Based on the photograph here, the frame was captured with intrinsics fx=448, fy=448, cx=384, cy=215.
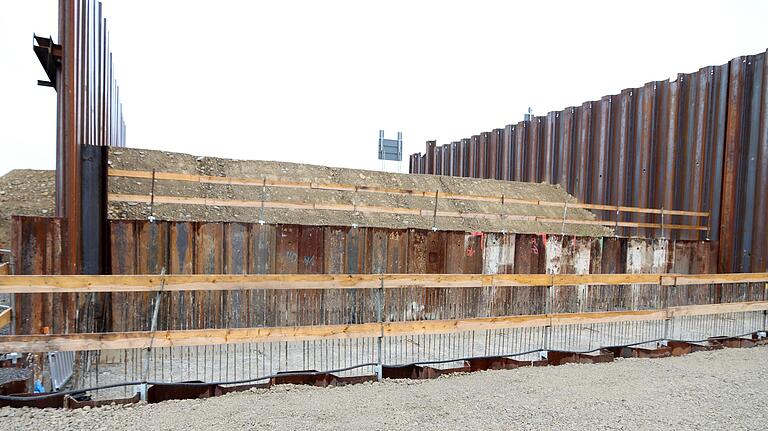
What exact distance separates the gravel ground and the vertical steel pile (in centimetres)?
302

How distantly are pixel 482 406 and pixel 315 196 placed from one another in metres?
8.30

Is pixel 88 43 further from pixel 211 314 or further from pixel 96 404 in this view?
pixel 96 404

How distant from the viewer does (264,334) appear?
526 centimetres

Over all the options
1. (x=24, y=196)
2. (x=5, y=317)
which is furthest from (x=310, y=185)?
(x=24, y=196)

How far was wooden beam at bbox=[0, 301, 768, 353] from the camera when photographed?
4531 mm

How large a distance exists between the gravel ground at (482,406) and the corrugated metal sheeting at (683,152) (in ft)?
28.8

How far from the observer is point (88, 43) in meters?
6.82

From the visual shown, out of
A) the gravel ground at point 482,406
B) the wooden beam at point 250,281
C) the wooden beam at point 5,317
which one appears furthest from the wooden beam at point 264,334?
the wooden beam at point 5,317

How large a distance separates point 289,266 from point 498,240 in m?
4.56

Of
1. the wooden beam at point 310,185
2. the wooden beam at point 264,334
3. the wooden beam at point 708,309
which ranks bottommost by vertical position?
the wooden beam at point 708,309

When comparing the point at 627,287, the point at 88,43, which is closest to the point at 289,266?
the point at 88,43

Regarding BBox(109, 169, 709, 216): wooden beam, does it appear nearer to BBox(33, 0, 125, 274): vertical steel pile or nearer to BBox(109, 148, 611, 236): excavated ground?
BBox(109, 148, 611, 236): excavated ground

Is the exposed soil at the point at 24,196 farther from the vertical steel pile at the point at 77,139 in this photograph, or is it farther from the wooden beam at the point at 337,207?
the vertical steel pile at the point at 77,139

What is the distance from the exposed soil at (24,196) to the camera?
17.5 meters
